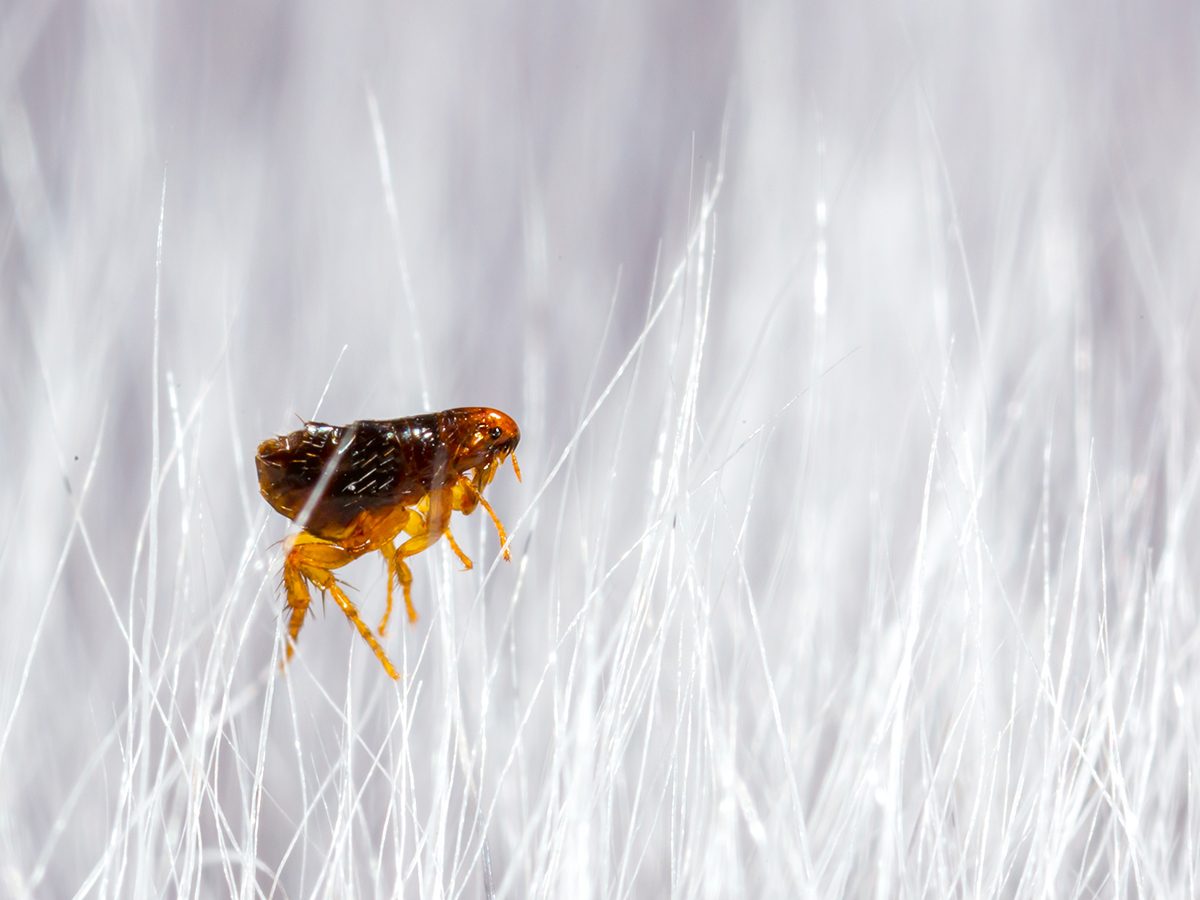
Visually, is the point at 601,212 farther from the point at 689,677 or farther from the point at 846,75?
the point at 689,677

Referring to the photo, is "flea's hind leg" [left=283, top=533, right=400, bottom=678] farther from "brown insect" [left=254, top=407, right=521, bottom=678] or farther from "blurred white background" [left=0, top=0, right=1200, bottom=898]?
"blurred white background" [left=0, top=0, right=1200, bottom=898]

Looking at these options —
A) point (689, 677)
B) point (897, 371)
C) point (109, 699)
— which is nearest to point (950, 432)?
point (897, 371)

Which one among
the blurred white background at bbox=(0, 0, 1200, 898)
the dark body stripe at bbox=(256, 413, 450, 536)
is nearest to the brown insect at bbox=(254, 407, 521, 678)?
the dark body stripe at bbox=(256, 413, 450, 536)

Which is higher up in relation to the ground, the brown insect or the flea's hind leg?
the brown insect

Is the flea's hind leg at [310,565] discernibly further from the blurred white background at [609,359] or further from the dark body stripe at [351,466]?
the blurred white background at [609,359]

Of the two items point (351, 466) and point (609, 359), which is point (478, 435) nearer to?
point (351, 466)

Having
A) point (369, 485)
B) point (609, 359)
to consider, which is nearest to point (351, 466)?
point (369, 485)
